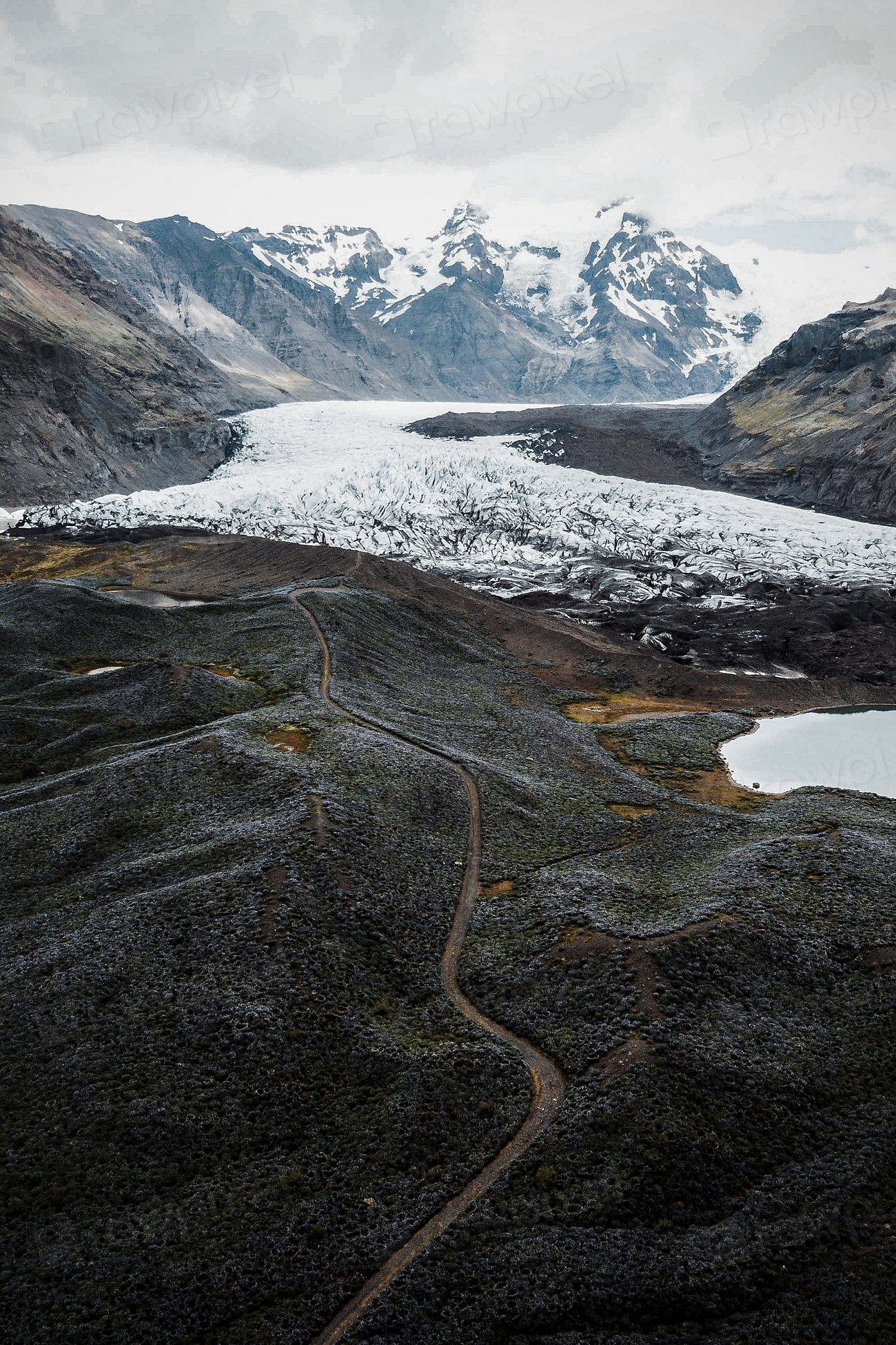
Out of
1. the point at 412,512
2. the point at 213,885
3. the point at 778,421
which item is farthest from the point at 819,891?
the point at 778,421

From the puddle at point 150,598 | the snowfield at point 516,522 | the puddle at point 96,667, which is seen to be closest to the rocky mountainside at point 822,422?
the snowfield at point 516,522

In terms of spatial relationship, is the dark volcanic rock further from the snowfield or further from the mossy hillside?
the mossy hillside

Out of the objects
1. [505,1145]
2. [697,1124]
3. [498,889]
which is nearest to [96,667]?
[498,889]

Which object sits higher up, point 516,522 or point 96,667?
point 516,522

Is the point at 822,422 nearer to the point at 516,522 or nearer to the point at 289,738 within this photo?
the point at 516,522

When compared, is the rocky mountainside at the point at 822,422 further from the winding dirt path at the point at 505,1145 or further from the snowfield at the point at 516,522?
the winding dirt path at the point at 505,1145

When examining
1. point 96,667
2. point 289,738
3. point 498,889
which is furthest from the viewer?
point 96,667

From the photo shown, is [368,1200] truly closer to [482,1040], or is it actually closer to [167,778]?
[482,1040]
